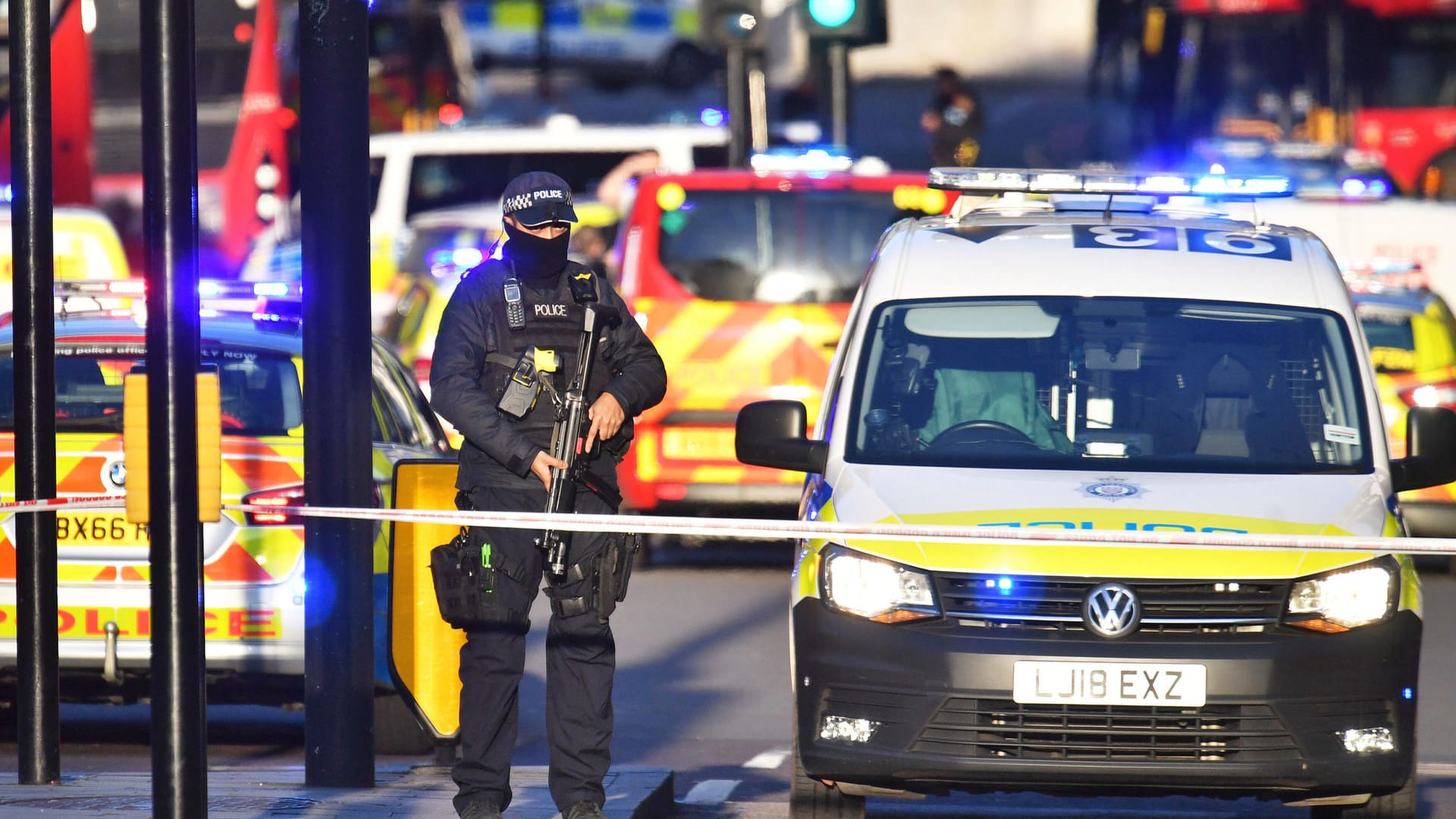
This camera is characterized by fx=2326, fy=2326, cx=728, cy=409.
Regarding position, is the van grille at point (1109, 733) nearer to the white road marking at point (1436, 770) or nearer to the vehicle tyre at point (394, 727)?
the white road marking at point (1436, 770)

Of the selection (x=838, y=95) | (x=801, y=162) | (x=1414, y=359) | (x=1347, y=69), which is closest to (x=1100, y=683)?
(x=801, y=162)

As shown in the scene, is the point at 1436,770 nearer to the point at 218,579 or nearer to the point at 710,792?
the point at 710,792

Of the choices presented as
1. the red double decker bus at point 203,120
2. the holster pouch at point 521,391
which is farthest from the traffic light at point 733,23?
the holster pouch at point 521,391

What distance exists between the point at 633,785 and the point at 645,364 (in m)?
1.25

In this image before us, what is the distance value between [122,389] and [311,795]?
2.14 meters

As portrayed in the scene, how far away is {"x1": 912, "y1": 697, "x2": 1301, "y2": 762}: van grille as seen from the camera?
567 cm

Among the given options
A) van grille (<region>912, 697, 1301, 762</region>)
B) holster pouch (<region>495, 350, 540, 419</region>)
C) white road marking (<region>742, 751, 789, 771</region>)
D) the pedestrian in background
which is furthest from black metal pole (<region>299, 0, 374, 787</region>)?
the pedestrian in background

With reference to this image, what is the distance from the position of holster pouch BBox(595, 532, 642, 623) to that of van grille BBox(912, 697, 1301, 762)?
857 millimetres

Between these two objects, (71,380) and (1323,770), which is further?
(71,380)

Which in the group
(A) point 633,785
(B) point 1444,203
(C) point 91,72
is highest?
(C) point 91,72

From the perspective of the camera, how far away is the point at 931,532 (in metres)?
5.79

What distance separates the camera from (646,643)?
10297mm

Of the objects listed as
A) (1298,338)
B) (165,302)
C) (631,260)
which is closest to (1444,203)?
(631,260)

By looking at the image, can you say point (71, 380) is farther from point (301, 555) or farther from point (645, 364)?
point (645, 364)
